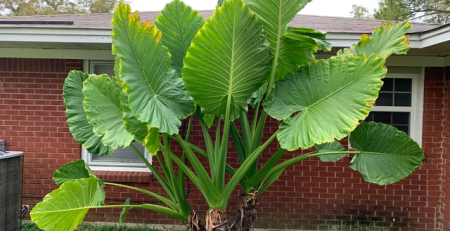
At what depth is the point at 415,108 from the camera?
194 inches

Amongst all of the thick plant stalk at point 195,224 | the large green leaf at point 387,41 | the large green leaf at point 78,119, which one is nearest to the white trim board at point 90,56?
the large green leaf at point 78,119

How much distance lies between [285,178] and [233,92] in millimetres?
2591

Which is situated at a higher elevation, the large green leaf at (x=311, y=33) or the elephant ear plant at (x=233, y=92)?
the large green leaf at (x=311, y=33)

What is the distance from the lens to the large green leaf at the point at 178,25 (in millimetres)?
3064

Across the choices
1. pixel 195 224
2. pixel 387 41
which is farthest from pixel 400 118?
pixel 195 224

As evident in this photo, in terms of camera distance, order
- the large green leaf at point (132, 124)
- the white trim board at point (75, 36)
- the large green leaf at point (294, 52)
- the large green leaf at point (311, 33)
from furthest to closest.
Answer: the white trim board at point (75, 36), the large green leaf at point (311, 33), the large green leaf at point (294, 52), the large green leaf at point (132, 124)

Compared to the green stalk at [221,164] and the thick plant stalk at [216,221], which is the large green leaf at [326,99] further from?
the thick plant stalk at [216,221]

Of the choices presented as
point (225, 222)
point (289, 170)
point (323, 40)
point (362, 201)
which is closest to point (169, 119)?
point (225, 222)

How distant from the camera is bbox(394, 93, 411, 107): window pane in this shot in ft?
16.3

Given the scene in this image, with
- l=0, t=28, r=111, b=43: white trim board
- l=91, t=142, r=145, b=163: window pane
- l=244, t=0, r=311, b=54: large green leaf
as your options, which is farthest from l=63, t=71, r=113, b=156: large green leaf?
l=244, t=0, r=311, b=54: large green leaf

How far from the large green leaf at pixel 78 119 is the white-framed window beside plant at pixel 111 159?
1.37m

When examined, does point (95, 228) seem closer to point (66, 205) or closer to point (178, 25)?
point (66, 205)

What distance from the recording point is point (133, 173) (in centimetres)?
491

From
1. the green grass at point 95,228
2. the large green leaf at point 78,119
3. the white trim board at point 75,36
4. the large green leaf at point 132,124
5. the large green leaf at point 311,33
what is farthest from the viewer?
the green grass at point 95,228
